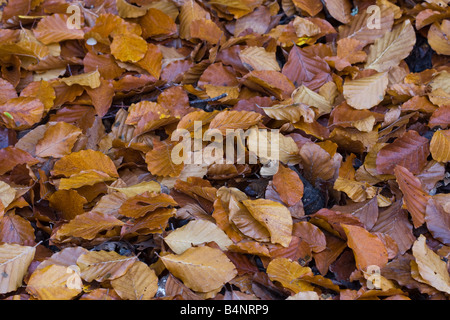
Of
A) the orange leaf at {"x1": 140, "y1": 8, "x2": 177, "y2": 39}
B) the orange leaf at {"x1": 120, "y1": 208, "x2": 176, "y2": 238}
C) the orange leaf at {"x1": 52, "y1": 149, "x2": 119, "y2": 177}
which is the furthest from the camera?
Result: the orange leaf at {"x1": 140, "y1": 8, "x2": 177, "y2": 39}

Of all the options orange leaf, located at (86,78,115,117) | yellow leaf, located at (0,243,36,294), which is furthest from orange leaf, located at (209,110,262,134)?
yellow leaf, located at (0,243,36,294)

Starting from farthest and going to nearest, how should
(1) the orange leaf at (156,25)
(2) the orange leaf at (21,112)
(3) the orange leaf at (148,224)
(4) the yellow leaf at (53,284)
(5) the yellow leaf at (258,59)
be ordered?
(1) the orange leaf at (156,25) → (5) the yellow leaf at (258,59) → (2) the orange leaf at (21,112) → (3) the orange leaf at (148,224) → (4) the yellow leaf at (53,284)

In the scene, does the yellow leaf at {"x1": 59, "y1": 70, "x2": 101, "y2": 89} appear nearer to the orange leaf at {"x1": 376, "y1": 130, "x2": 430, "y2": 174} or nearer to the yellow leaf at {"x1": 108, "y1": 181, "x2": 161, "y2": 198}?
the yellow leaf at {"x1": 108, "y1": 181, "x2": 161, "y2": 198}

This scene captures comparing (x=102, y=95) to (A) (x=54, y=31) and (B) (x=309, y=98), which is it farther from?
(B) (x=309, y=98)

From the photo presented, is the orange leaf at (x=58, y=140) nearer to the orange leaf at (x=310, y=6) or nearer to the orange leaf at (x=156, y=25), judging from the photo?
the orange leaf at (x=156, y=25)

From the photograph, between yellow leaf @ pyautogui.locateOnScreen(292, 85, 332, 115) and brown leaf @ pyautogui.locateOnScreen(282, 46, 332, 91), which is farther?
brown leaf @ pyautogui.locateOnScreen(282, 46, 332, 91)

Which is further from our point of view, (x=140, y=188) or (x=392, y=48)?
(x=392, y=48)

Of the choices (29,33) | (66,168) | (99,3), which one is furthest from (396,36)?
(29,33)

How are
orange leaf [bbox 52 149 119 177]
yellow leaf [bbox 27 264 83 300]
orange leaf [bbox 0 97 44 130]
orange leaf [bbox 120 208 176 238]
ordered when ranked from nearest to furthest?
yellow leaf [bbox 27 264 83 300] → orange leaf [bbox 120 208 176 238] → orange leaf [bbox 52 149 119 177] → orange leaf [bbox 0 97 44 130]

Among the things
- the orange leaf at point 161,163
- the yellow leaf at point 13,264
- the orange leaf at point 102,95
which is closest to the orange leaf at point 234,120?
the orange leaf at point 161,163

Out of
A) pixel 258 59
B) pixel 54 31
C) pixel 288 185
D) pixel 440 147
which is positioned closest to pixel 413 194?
pixel 440 147

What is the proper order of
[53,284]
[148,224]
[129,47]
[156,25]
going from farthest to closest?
[156,25]
[129,47]
[148,224]
[53,284]

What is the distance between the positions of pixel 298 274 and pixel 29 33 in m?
1.26
